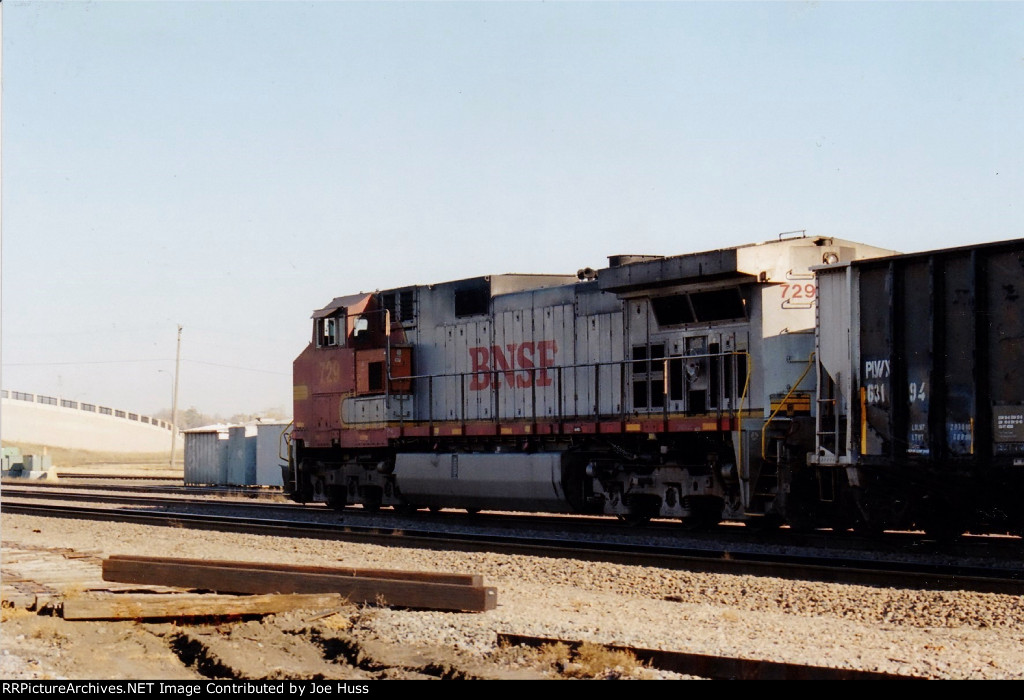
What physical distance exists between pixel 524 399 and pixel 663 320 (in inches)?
121

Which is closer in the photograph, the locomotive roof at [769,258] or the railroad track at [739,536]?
the railroad track at [739,536]

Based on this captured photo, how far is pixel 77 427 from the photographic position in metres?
86.0

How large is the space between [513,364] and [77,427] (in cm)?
7757

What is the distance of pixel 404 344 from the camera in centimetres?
1956

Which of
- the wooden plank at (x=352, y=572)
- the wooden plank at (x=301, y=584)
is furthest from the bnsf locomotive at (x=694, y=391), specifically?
the wooden plank at (x=301, y=584)

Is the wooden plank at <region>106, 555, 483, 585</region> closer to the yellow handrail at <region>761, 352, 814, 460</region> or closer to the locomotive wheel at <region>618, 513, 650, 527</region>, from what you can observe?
the yellow handrail at <region>761, 352, 814, 460</region>

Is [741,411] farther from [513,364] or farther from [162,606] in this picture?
[162,606]

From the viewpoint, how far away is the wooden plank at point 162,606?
775cm

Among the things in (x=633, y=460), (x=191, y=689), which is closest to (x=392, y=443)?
(x=633, y=460)

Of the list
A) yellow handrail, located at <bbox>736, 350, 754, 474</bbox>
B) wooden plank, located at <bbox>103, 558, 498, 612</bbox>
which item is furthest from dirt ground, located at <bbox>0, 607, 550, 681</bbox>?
yellow handrail, located at <bbox>736, 350, 754, 474</bbox>

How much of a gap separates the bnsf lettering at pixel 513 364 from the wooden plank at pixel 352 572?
27.6 ft

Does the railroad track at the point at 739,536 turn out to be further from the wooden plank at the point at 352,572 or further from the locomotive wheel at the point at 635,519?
the wooden plank at the point at 352,572

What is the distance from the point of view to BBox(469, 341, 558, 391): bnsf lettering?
17188 millimetres

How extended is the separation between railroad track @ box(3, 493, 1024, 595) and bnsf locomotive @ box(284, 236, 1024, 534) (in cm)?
111
